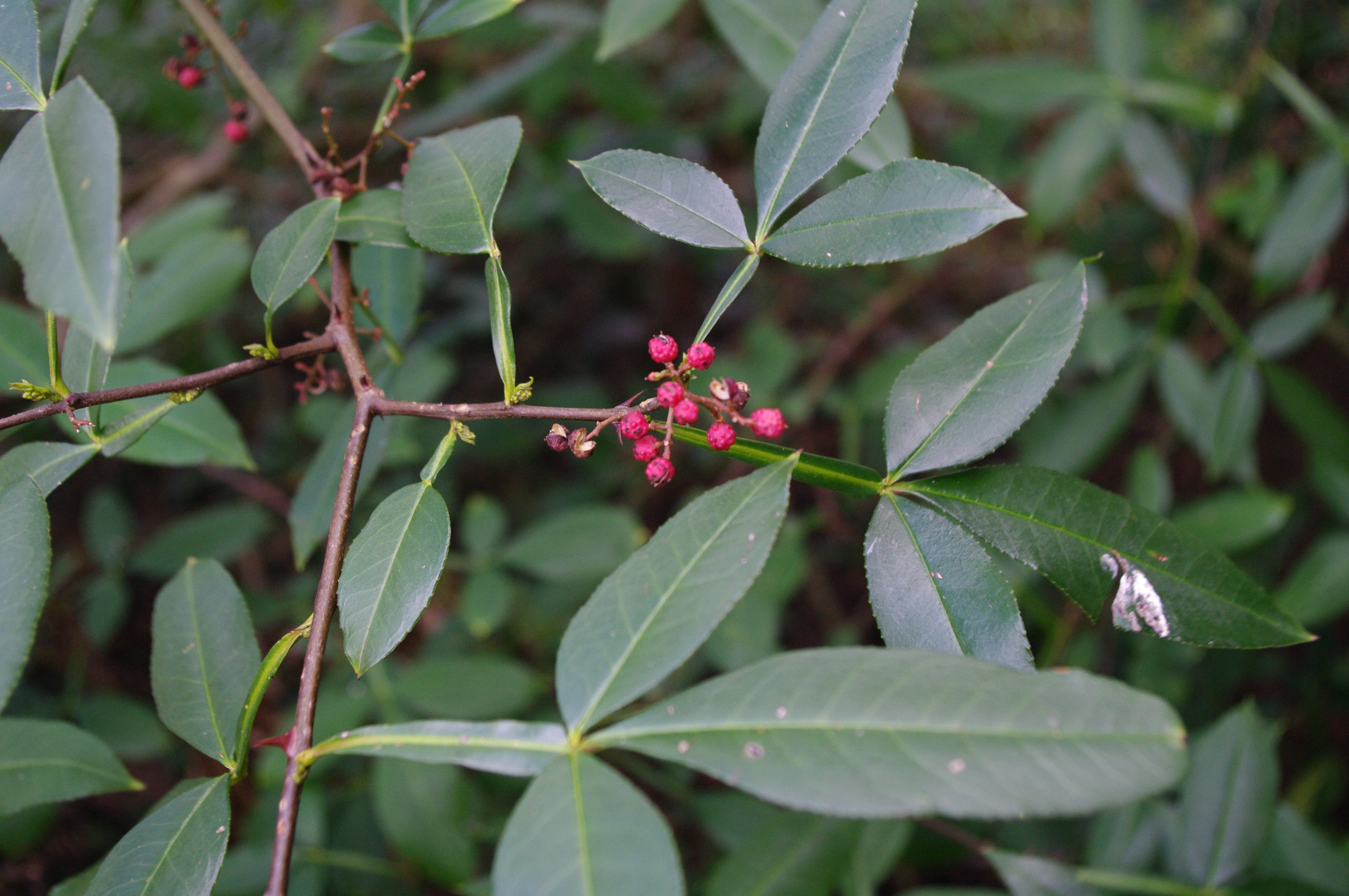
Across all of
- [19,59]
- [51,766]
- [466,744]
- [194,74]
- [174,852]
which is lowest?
[51,766]

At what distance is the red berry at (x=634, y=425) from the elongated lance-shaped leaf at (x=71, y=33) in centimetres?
56

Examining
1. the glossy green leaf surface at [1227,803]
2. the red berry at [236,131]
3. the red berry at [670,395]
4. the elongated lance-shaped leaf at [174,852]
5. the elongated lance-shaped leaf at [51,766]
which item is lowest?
the glossy green leaf surface at [1227,803]

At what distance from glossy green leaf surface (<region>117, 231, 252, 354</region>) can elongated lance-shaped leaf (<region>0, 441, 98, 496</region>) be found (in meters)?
0.61

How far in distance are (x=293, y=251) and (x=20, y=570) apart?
Result: 0.35 meters

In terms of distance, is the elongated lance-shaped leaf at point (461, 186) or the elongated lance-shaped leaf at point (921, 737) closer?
the elongated lance-shaped leaf at point (921, 737)

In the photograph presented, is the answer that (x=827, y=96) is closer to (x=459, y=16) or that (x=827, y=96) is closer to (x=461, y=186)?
(x=461, y=186)

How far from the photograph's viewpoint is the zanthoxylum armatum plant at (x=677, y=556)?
563 millimetres

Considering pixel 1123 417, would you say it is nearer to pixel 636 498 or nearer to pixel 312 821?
pixel 636 498

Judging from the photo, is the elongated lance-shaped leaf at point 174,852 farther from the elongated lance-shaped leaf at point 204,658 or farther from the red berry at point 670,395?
the red berry at point 670,395

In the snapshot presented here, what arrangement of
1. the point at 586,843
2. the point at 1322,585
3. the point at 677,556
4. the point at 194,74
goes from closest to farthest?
the point at 586,843
the point at 677,556
the point at 194,74
the point at 1322,585

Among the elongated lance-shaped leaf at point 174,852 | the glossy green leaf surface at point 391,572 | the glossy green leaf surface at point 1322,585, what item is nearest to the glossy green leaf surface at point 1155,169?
the glossy green leaf surface at point 1322,585


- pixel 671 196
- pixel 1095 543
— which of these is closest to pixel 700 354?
pixel 671 196

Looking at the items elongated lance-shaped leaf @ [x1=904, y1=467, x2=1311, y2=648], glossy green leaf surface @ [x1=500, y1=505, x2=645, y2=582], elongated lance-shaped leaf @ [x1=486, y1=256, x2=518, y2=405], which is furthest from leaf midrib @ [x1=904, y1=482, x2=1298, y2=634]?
glossy green leaf surface @ [x1=500, y1=505, x2=645, y2=582]

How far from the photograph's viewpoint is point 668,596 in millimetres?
655
